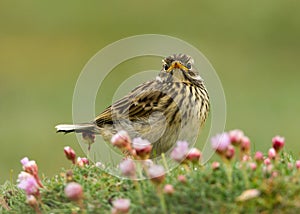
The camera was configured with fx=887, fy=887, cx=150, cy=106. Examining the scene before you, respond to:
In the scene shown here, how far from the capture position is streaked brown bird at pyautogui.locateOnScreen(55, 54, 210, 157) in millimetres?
7172

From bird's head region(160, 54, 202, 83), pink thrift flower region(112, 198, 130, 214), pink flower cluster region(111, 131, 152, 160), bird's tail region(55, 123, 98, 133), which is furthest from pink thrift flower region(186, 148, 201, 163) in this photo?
bird's head region(160, 54, 202, 83)

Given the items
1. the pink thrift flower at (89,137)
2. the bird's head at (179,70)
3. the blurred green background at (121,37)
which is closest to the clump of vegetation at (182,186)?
the pink thrift flower at (89,137)

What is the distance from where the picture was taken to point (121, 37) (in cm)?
2572

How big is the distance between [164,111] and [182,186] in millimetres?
2053

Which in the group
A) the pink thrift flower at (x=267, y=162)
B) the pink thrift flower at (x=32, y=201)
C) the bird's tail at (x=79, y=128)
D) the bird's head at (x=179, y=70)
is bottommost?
the pink thrift flower at (x=32, y=201)

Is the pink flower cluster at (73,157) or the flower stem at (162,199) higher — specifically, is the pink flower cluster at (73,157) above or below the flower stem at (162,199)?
above

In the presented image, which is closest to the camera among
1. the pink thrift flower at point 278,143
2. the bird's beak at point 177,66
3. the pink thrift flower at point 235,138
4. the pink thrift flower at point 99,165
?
the pink thrift flower at point 235,138

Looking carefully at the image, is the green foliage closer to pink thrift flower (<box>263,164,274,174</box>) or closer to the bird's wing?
pink thrift flower (<box>263,164,274,174</box>)

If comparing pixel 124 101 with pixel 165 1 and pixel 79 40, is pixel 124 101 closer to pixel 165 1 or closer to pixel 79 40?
pixel 79 40

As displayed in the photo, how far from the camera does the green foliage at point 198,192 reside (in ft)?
16.7

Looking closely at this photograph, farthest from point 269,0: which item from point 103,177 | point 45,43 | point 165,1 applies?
point 103,177

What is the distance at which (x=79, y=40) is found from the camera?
26.1m

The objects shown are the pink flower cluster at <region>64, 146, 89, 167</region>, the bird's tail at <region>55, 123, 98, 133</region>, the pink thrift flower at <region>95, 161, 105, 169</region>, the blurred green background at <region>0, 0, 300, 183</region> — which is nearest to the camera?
the pink flower cluster at <region>64, 146, 89, 167</region>

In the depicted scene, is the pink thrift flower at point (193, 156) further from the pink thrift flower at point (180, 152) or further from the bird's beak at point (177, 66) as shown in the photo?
the bird's beak at point (177, 66)
